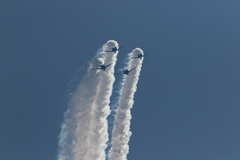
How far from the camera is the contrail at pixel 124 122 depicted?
111125mm

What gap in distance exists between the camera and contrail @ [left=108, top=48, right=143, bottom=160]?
4375 inches

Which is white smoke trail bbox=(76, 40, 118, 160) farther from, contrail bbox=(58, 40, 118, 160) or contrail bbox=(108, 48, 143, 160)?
contrail bbox=(108, 48, 143, 160)

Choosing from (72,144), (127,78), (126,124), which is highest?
(127,78)

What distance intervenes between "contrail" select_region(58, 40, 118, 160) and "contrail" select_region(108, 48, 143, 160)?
4740mm

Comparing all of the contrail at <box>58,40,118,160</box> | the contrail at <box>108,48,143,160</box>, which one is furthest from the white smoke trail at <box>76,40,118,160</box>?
the contrail at <box>108,48,143,160</box>

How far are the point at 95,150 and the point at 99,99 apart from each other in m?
10.8

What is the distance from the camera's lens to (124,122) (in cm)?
11262

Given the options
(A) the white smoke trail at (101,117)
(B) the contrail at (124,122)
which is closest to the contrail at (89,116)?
(A) the white smoke trail at (101,117)

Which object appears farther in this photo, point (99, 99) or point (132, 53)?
point (132, 53)

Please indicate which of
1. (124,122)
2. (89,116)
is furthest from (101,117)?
(124,122)

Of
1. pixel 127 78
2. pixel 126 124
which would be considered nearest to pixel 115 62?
pixel 127 78

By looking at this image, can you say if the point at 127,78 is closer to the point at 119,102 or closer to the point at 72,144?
the point at 119,102

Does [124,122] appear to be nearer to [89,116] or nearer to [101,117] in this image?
[101,117]

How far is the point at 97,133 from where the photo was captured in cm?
10550
